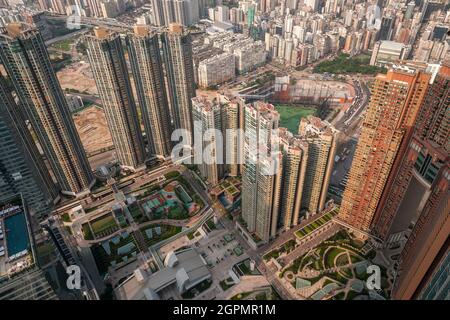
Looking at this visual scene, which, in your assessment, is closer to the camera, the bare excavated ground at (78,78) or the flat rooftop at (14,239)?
the flat rooftop at (14,239)

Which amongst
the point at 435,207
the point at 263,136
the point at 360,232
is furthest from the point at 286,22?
the point at 435,207

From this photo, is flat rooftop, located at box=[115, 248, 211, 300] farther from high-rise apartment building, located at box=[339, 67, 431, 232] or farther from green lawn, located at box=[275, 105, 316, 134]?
green lawn, located at box=[275, 105, 316, 134]

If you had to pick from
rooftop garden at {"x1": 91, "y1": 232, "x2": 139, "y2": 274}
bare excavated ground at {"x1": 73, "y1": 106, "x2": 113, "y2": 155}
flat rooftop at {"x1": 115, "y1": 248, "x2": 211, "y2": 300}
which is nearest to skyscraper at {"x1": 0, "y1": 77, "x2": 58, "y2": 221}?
rooftop garden at {"x1": 91, "y1": 232, "x2": 139, "y2": 274}

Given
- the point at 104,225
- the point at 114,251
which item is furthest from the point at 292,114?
the point at 114,251

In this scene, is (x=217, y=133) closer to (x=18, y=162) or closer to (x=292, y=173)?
(x=292, y=173)

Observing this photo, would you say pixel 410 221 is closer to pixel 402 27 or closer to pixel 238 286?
pixel 238 286

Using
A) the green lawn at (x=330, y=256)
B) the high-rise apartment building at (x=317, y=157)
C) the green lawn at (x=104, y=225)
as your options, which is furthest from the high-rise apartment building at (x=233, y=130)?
the green lawn at (x=104, y=225)

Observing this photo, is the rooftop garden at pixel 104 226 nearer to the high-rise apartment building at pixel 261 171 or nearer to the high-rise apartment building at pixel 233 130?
the high-rise apartment building at pixel 261 171
